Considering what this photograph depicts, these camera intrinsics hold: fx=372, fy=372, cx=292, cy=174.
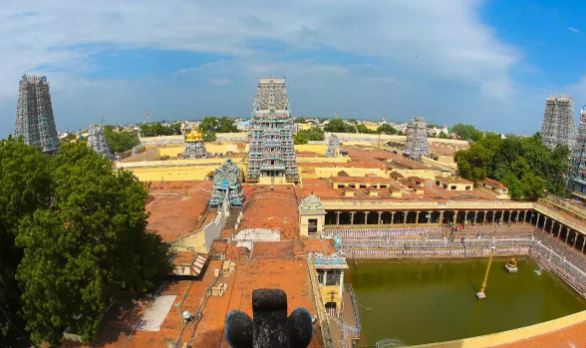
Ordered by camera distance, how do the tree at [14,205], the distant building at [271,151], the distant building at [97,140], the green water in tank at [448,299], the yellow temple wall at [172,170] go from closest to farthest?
the tree at [14,205]
the green water in tank at [448,299]
the distant building at [271,151]
the yellow temple wall at [172,170]
the distant building at [97,140]

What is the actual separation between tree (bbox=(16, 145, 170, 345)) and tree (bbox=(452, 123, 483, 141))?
93.3 metres

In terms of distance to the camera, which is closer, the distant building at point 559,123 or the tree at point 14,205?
the tree at point 14,205

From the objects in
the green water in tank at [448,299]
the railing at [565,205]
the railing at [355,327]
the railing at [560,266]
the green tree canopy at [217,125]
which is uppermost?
the green tree canopy at [217,125]

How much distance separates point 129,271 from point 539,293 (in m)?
25.4

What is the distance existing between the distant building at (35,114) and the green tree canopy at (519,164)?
50545mm

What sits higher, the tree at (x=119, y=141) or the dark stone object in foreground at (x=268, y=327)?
the dark stone object in foreground at (x=268, y=327)

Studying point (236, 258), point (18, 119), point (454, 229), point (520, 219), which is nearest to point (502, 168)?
point (520, 219)

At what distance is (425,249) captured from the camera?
2881cm

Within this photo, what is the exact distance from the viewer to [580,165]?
35562 millimetres

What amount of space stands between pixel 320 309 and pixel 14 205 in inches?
479

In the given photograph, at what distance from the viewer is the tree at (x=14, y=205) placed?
537 inches

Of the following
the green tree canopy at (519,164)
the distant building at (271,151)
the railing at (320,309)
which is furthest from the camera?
the distant building at (271,151)

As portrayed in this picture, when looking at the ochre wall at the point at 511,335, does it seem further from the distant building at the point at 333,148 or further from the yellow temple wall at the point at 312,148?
the yellow temple wall at the point at 312,148

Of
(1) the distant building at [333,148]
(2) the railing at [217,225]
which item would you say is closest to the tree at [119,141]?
(1) the distant building at [333,148]
